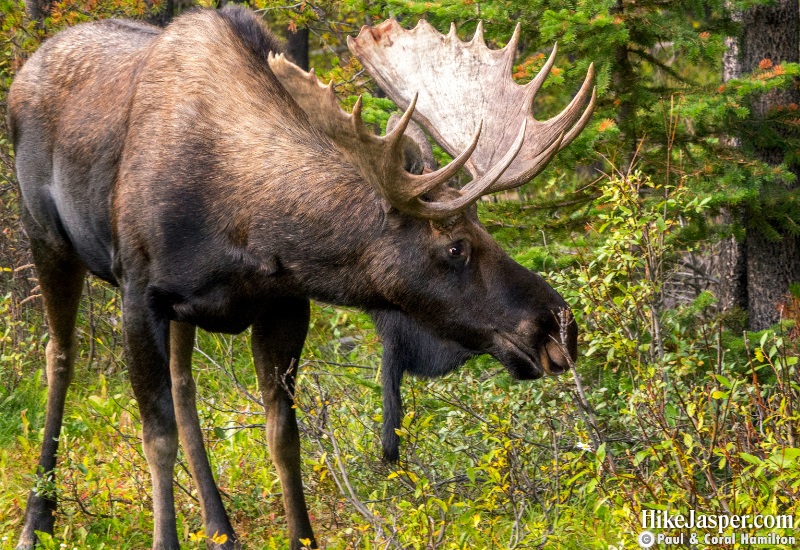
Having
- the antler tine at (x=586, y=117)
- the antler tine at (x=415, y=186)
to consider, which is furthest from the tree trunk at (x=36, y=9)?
the antler tine at (x=586, y=117)

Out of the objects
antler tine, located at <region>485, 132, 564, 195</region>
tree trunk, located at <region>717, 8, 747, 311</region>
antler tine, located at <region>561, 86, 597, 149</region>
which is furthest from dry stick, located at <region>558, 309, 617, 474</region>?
tree trunk, located at <region>717, 8, 747, 311</region>

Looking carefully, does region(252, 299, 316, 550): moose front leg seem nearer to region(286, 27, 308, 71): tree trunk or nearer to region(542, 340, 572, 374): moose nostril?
region(542, 340, 572, 374): moose nostril

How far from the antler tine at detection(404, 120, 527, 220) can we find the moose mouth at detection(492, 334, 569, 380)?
0.51 meters

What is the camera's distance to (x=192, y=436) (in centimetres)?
506

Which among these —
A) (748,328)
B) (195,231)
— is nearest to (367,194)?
(195,231)

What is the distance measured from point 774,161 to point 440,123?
6.35 feet

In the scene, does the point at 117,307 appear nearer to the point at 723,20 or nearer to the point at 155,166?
the point at 155,166

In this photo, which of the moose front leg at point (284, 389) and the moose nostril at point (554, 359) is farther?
the moose front leg at point (284, 389)

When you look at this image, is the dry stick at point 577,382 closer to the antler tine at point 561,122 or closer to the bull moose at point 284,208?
the bull moose at point 284,208

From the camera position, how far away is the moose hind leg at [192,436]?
15.7 ft

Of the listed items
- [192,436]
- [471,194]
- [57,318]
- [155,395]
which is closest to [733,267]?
[471,194]

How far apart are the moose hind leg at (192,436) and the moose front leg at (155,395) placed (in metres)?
0.22

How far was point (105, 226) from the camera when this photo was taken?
4.71 meters

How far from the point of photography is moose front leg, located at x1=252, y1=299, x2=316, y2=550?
4.72 meters
